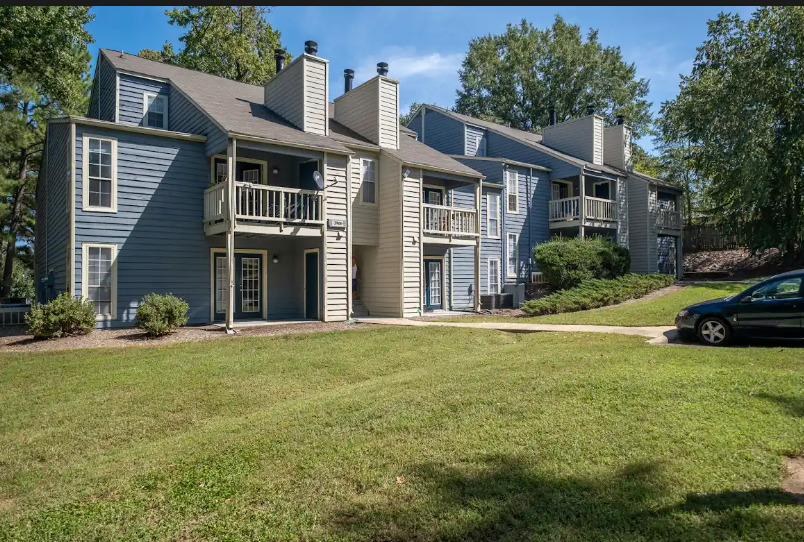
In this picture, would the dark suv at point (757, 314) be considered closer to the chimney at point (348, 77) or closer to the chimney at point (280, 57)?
the chimney at point (348, 77)

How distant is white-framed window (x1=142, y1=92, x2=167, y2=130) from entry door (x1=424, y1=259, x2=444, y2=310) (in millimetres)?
10460

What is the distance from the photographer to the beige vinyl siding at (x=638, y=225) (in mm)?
26906

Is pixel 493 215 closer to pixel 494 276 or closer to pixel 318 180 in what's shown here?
pixel 494 276

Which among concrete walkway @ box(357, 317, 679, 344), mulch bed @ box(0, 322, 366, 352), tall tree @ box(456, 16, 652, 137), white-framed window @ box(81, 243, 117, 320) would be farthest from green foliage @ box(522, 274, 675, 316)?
tall tree @ box(456, 16, 652, 137)

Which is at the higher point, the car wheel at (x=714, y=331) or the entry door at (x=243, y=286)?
the entry door at (x=243, y=286)

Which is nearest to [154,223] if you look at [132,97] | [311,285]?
[311,285]

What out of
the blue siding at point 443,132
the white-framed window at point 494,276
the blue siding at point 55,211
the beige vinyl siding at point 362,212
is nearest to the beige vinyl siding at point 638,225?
the white-framed window at point 494,276

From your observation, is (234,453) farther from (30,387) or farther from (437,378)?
(30,387)

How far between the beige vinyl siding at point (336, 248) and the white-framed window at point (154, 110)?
6.03 meters

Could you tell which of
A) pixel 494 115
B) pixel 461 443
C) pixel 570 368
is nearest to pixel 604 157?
pixel 494 115

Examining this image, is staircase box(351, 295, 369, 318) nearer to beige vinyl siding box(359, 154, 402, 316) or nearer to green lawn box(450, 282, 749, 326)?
beige vinyl siding box(359, 154, 402, 316)

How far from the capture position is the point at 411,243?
1847cm

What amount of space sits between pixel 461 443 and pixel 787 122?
26.3 m

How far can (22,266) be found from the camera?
40969 millimetres
